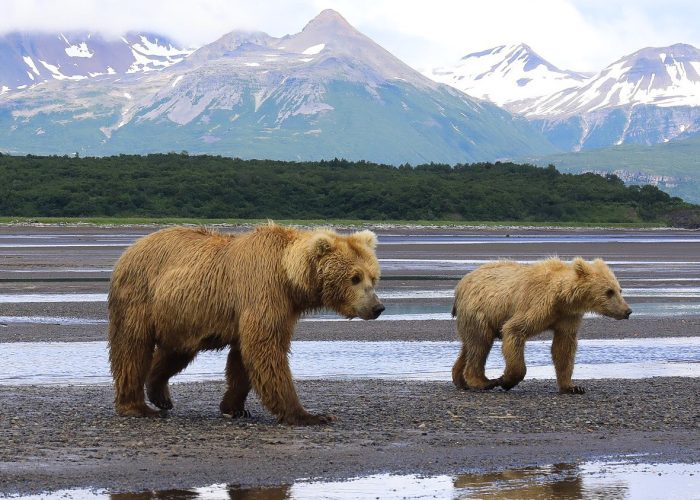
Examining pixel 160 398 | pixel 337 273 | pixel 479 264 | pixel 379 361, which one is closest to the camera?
pixel 337 273

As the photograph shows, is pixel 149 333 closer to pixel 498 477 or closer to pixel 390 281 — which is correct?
pixel 498 477

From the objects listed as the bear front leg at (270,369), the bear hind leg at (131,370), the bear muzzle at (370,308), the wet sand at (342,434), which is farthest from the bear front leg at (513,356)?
the bear hind leg at (131,370)

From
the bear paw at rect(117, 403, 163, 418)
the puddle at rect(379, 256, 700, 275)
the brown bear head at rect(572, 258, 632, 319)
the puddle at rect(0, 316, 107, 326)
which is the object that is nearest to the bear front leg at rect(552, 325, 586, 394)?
the brown bear head at rect(572, 258, 632, 319)

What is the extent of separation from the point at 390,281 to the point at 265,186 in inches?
2655

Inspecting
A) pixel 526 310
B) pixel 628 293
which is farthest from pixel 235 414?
pixel 628 293

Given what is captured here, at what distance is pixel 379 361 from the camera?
17.0 m

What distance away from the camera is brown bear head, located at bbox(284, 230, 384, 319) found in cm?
1100

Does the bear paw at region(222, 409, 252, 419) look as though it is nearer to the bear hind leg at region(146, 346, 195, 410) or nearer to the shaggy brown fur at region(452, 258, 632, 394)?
the bear hind leg at region(146, 346, 195, 410)

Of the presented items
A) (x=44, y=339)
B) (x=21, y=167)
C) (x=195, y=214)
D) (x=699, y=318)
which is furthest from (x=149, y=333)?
(x=21, y=167)

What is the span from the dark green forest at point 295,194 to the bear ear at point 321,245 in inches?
3133

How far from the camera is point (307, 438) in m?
10.5

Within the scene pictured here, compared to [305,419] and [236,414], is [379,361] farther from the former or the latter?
[305,419]

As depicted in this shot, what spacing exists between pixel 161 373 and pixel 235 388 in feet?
2.61

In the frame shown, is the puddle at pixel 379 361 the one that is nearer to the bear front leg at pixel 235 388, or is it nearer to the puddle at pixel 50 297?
the bear front leg at pixel 235 388
